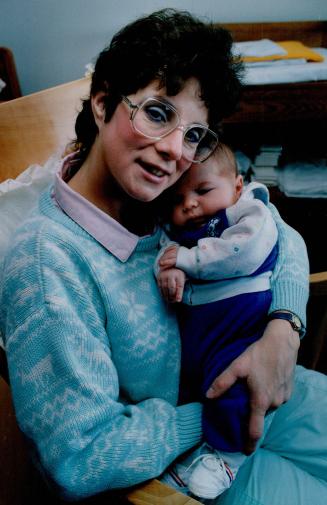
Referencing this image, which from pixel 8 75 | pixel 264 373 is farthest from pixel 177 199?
pixel 8 75

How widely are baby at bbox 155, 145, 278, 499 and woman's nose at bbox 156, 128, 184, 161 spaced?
0.26 m

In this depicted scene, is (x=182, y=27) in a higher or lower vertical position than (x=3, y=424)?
higher

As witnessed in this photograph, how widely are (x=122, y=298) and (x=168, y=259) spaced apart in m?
0.18

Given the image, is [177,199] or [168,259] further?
[177,199]

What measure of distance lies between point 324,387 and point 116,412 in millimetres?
743

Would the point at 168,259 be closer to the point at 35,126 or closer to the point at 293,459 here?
the point at 293,459

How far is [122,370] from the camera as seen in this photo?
33.6 inches

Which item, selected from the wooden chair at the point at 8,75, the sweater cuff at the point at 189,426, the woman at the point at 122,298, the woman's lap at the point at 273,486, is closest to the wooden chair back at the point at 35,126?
the woman at the point at 122,298

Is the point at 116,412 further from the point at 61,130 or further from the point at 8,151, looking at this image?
the point at 61,130

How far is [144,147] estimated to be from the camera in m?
0.81

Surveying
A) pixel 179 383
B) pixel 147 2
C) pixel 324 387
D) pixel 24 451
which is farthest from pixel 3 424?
pixel 147 2

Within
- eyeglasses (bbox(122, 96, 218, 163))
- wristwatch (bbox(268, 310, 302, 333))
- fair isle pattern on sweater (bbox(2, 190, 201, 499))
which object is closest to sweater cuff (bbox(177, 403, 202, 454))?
fair isle pattern on sweater (bbox(2, 190, 201, 499))

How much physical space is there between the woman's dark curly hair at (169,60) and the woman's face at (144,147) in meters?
0.02

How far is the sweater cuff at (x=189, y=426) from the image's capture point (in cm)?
82
